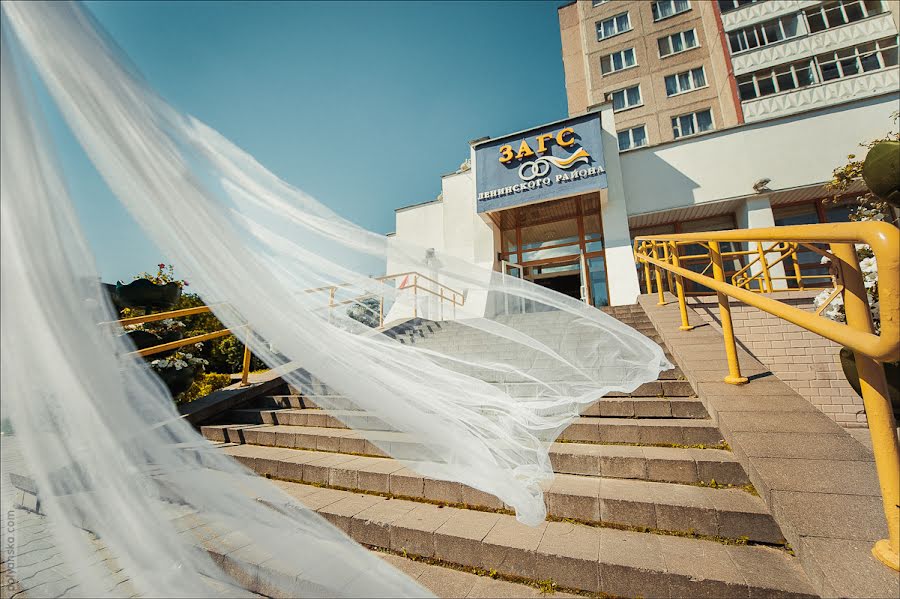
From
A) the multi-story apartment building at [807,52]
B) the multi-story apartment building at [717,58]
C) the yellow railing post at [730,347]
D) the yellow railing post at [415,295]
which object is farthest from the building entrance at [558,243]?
the multi-story apartment building at [807,52]

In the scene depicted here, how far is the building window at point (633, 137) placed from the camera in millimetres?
18234

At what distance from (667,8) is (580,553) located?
1039 inches

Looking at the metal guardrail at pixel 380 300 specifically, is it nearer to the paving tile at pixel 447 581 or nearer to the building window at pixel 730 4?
the paving tile at pixel 447 581

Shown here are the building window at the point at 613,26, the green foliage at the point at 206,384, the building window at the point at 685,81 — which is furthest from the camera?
the building window at the point at 613,26

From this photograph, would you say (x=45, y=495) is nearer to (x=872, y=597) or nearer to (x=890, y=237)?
(x=872, y=597)

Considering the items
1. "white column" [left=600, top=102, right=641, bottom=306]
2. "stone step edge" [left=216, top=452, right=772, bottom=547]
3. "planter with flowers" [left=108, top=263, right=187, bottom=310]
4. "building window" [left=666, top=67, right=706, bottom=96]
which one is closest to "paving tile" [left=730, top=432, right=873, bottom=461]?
"stone step edge" [left=216, top=452, right=772, bottom=547]

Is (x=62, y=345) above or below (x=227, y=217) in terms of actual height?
below

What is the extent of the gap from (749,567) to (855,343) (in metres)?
1.13

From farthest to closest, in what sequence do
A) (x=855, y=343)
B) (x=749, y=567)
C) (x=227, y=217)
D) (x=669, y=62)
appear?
(x=669, y=62) < (x=227, y=217) < (x=749, y=567) < (x=855, y=343)

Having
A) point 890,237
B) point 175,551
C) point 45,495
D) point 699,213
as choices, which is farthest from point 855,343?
point 699,213

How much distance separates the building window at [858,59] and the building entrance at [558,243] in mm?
12908

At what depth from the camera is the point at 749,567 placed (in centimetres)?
169

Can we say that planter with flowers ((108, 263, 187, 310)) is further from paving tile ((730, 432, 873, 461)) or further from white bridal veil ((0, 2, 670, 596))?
paving tile ((730, 432, 873, 461))

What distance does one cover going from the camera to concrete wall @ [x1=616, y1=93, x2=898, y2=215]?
10.2 m
